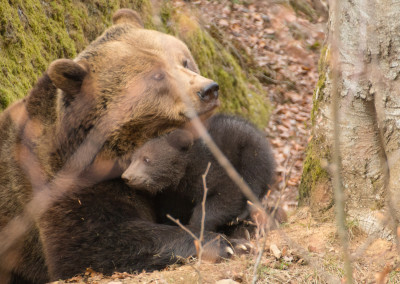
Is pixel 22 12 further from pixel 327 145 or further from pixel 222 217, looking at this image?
pixel 327 145

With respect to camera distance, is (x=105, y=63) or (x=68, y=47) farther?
(x=68, y=47)

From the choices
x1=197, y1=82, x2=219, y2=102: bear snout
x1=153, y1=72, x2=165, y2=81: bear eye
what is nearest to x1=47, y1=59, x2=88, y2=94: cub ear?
x1=153, y1=72, x2=165, y2=81: bear eye

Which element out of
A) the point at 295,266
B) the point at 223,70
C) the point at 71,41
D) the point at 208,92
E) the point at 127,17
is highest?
the point at 127,17

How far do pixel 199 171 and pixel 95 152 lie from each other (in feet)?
3.45

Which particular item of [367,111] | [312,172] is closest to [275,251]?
[312,172]

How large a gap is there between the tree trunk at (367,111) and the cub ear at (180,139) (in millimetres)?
1291

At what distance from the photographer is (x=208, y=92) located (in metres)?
3.99

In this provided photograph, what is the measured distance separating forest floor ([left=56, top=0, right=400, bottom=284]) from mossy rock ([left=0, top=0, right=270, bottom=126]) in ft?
2.40

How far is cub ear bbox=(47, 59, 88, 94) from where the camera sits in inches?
159

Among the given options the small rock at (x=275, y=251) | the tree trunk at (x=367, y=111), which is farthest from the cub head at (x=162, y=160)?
the tree trunk at (x=367, y=111)

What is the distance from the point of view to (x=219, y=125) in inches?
198

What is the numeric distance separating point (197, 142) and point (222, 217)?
0.82m

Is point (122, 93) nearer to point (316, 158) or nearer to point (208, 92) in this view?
point (208, 92)

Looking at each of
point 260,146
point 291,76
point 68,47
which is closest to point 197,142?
point 260,146
